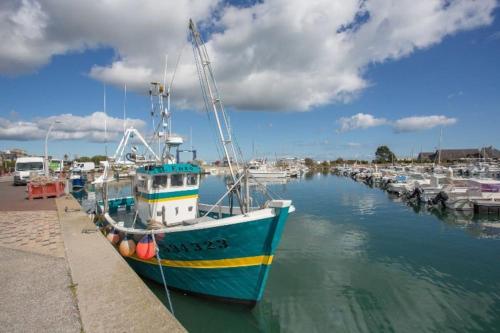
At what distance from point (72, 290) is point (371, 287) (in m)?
10.3

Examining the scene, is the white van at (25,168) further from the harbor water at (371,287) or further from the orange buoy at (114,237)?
the harbor water at (371,287)

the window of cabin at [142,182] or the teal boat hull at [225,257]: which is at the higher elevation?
the window of cabin at [142,182]

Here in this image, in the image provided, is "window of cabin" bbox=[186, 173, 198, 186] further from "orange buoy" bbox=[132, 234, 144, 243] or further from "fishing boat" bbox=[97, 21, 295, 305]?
"orange buoy" bbox=[132, 234, 144, 243]

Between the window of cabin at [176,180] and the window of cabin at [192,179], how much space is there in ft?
0.82

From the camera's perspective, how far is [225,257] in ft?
29.6

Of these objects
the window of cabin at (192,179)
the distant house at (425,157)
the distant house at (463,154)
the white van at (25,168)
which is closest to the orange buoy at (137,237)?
the window of cabin at (192,179)

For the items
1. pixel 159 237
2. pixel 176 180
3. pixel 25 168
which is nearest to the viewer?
pixel 159 237

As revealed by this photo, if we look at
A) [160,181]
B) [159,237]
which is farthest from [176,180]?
[159,237]

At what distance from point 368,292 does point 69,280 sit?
9940 millimetres

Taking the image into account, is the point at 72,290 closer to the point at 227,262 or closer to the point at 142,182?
the point at 227,262

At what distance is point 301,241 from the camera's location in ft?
59.3

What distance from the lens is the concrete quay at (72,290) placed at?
5477 millimetres

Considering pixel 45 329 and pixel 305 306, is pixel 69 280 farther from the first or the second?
pixel 305 306

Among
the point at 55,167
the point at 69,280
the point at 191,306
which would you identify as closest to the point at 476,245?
the point at 191,306
